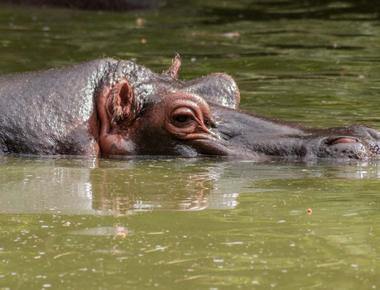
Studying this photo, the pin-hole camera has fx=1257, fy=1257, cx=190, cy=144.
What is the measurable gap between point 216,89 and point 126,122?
66 cm

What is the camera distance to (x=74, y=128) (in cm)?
794

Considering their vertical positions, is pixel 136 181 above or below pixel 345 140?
below

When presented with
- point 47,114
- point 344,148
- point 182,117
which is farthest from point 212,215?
point 47,114

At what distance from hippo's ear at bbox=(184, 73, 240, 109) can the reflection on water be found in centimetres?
54

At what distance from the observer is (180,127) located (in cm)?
803

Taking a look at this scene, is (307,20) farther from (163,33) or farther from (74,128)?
(74,128)

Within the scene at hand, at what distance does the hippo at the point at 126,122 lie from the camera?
7.89 meters

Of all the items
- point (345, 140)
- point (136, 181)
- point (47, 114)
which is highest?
point (47, 114)

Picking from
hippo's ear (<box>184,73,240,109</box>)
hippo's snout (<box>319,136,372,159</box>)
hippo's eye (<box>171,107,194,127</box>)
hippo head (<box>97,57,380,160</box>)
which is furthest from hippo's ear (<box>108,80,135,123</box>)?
hippo's snout (<box>319,136,372,159</box>)

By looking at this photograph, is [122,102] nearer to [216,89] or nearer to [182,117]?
[182,117]

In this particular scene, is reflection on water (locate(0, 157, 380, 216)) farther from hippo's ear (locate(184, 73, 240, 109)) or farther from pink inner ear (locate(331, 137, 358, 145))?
hippo's ear (locate(184, 73, 240, 109))

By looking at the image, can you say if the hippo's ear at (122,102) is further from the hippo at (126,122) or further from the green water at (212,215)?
the green water at (212,215)

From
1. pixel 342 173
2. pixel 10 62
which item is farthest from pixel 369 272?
pixel 10 62

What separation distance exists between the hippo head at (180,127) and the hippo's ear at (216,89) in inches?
1.9
